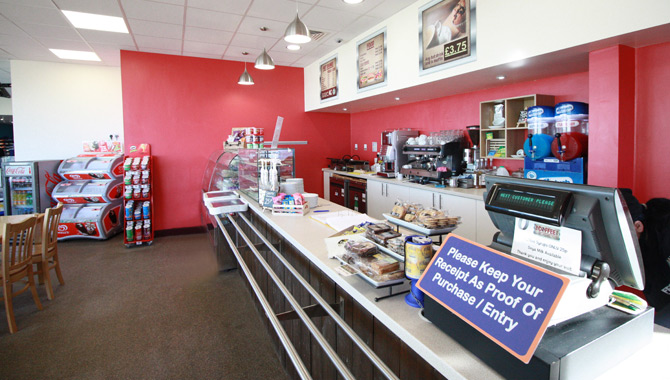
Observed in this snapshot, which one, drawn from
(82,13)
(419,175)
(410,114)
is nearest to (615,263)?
(419,175)

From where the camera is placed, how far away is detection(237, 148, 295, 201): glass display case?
10.8 ft

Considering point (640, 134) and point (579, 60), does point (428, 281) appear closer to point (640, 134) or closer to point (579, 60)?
point (640, 134)

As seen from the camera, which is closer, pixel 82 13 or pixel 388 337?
pixel 388 337

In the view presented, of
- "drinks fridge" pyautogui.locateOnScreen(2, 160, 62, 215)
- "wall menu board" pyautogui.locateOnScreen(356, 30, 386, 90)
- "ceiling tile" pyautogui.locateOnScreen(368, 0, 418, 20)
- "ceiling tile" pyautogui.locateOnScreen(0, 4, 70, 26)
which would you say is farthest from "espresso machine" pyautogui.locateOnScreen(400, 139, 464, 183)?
"drinks fridge" pyautogui.locateOnScreen(2, 160, 62, 215)

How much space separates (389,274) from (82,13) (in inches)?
192

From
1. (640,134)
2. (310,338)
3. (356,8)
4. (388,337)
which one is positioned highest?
(356,8)

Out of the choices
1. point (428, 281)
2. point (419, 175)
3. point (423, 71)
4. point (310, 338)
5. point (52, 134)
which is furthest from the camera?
point (52, 134)

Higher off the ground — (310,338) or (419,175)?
(419,175)

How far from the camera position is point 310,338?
228 centimetres

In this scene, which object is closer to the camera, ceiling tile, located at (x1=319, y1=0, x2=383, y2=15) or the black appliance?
ceiling tile, located at (x1=319, y1=0, x2=383, y2=15)

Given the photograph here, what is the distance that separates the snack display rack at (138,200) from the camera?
17.9 ft

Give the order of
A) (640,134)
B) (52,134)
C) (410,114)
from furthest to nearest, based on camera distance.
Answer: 1. (52,134)
2. (410,114)
3. (640,134)

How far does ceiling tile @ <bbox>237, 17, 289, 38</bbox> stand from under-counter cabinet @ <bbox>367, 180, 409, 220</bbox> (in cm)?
254

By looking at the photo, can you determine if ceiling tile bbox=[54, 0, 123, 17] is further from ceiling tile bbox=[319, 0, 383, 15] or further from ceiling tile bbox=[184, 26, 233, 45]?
ceiling tile bbox=[319, 0, 383, 15]
